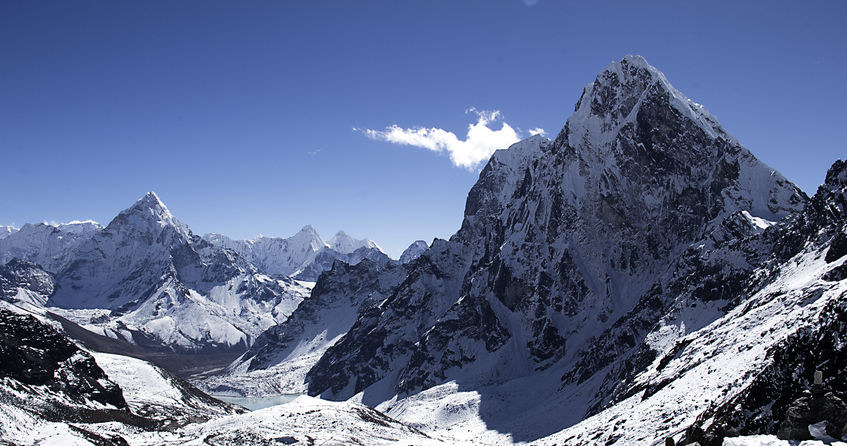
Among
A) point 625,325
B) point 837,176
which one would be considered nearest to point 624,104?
→ point 625,325

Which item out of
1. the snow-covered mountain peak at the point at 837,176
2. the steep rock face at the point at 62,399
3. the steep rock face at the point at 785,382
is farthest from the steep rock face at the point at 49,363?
the snow-covered mountain peak at the point at 837,176

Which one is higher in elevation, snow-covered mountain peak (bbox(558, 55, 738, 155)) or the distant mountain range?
snow-covered mountain peak (bbox(558, 55, 738, 155))

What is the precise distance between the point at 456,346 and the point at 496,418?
174ft

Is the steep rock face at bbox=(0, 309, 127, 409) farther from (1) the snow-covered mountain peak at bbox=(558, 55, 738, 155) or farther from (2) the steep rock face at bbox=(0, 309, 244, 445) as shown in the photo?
(1) the snow-covered mountain peak at bbox=(558, 55, 738, 155)

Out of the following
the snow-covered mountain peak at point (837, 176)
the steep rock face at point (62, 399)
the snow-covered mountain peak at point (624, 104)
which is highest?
the snow-covered mountain peak at point (624, 104)

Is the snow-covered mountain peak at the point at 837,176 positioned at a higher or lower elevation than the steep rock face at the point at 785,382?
higher

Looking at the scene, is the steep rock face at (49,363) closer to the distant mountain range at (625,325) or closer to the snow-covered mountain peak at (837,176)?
the distant mountain range at (625,325)

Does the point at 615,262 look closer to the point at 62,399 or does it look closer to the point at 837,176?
the point at 837,176

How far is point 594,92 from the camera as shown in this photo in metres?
198

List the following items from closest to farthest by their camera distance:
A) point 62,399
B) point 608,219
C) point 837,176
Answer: point 62,399, point 837,176, point 608,219

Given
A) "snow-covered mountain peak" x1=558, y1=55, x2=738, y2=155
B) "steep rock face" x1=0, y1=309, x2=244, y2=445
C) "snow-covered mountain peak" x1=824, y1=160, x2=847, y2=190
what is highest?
"snow-covered mountain peak" x1=558, y1=55, x2=738, y2=155

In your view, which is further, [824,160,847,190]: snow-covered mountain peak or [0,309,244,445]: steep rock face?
[824,160,847,190]: snow-covered mountain peak

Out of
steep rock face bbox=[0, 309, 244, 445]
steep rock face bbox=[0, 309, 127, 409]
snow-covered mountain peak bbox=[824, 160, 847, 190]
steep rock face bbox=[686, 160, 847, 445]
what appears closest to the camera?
steep rock face bbox=[686, 160, 847, 445]

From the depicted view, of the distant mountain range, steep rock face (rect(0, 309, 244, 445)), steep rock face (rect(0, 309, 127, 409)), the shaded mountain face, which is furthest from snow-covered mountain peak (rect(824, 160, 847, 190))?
steep rock face (rect(0, 309, 127, 409))
